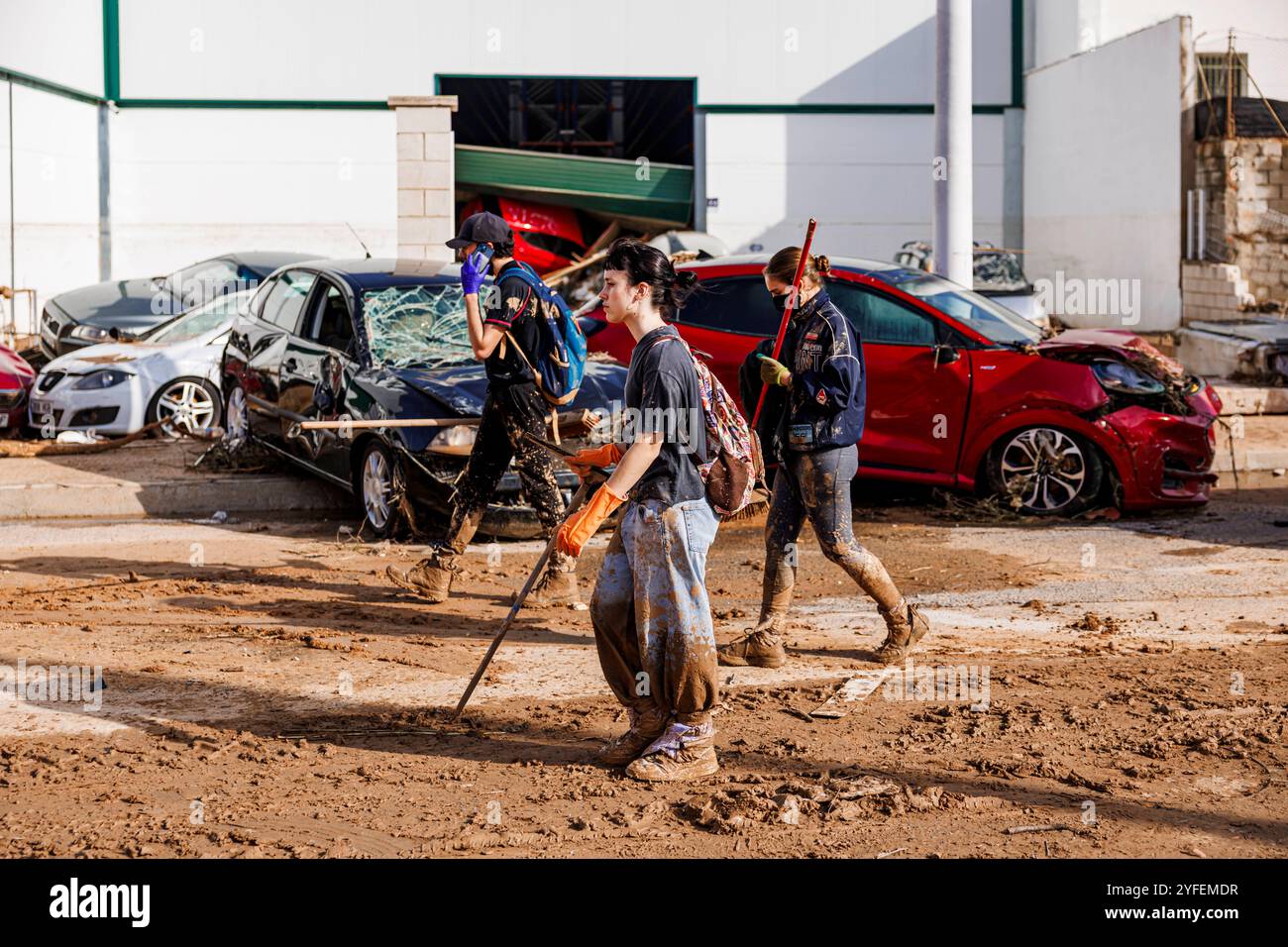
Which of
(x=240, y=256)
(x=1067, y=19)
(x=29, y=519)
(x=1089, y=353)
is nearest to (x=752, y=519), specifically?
(x=1089, y=353)

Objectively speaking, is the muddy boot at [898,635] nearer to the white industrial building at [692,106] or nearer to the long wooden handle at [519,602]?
the long wooden handle at [519,602]

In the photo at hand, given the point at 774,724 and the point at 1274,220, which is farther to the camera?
the point at 1274,220

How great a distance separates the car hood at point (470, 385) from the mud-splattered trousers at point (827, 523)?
2658 mm

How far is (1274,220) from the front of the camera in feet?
78.8

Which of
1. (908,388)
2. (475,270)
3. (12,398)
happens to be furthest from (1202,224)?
(475,270)

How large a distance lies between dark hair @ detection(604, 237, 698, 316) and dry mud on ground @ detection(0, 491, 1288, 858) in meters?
1.68

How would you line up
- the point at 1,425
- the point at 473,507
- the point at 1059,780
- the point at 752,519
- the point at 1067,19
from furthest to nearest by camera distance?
the point at 1067,19
the point at 1,425
the point at 752,519
the point at 473,507
the point at 1059,780

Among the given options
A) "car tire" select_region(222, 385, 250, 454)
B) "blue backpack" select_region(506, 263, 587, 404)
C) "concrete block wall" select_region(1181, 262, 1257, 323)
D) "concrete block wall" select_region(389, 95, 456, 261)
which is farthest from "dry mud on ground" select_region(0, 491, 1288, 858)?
"concrete block wall" select_region(1181, 262, 1257, 323)

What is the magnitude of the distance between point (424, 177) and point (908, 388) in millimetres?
12436

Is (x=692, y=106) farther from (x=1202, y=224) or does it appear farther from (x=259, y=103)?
(x=1202, y=224)

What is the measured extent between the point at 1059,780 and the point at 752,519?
5.43 metres

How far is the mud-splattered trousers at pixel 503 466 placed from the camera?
27.7 ft
